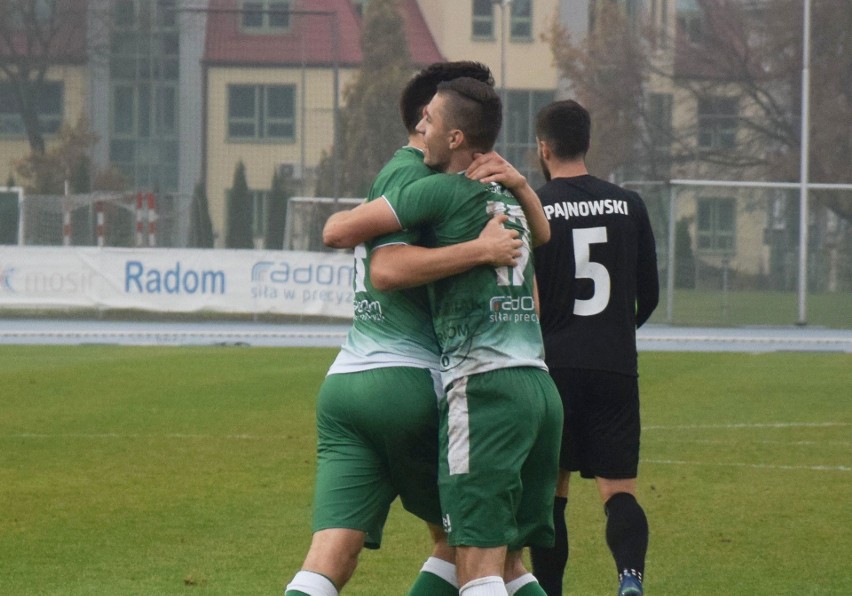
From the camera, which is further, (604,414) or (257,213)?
(257,213)

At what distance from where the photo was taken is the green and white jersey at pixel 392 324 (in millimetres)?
4320

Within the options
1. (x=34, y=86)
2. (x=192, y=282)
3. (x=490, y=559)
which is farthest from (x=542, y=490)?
(x=34, y=86)

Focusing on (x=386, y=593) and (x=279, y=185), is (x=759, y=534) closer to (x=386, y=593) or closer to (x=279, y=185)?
(x=386, y=593)

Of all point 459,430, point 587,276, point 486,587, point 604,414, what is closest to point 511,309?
point 459,430

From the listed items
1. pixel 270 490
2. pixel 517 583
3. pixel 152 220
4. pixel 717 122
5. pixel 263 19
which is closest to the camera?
pixel 517 583

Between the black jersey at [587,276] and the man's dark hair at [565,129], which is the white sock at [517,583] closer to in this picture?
the black jersey at [587,276]

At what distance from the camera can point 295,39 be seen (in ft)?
108

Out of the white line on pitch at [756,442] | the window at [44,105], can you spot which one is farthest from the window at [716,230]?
the white line on pitch at [756,442]

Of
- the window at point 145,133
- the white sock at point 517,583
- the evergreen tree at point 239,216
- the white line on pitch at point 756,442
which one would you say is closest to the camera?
the white sock at point 517,583

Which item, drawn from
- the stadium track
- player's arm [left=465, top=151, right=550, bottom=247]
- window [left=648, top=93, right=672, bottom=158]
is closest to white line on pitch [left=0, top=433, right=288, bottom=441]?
player's arm [left=465, top=151, right=550, bottom=247]

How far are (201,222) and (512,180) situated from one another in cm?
2643

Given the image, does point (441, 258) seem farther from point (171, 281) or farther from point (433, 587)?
point (171, 281)

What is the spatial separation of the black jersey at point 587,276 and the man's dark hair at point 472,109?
1.52 m

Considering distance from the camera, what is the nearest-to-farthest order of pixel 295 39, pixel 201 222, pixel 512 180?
pixel 512 180, pixel 201 222, pixel 295 39
